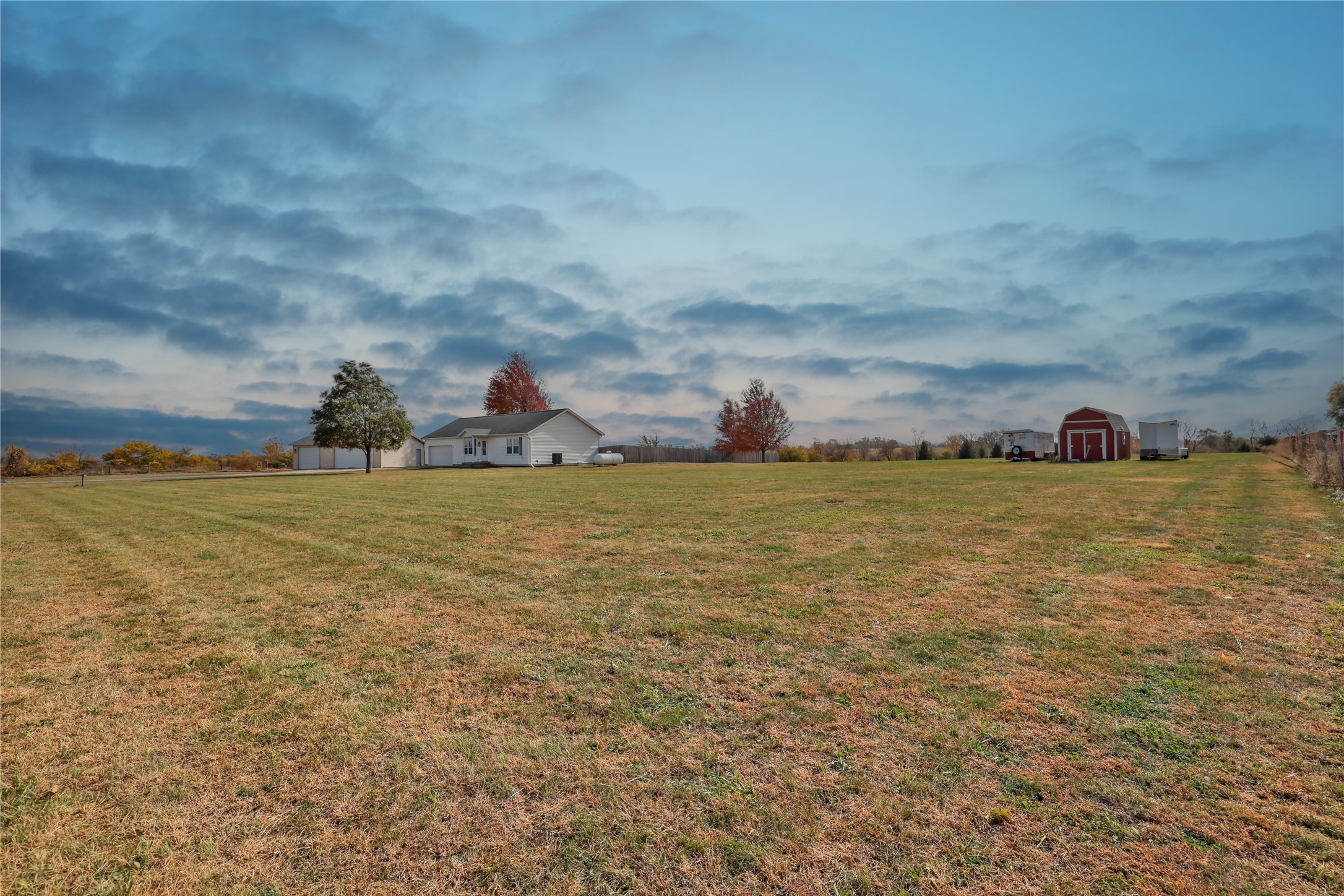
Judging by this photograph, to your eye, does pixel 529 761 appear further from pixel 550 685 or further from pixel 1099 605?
pixel 1099 605

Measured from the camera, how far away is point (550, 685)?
4.09 metres

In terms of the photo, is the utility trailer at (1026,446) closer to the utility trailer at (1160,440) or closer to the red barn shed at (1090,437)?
the red barn shed at (1090,437)

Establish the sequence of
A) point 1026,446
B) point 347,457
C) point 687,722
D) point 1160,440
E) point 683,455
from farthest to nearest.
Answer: point 683,455
point 347,457
point 1026,446
point 1160,440
point 687,722

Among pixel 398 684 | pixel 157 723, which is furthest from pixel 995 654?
pixel 157 723

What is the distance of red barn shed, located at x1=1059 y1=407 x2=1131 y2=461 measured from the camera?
3894 cm

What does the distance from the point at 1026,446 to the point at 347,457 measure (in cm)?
5621

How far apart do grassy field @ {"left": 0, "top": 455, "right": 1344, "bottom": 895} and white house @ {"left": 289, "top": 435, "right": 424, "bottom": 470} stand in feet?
164

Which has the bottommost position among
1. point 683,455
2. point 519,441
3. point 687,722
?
point 687,722

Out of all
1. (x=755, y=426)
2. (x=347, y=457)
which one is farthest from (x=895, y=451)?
(x=347, y=457)

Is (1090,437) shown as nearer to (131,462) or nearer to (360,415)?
(360,415)

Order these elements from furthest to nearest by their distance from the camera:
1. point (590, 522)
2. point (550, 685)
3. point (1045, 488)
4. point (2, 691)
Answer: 1. point (1045, 488)
2. point (590, 522)
3. point (2, 691)
4. point (550, 685)

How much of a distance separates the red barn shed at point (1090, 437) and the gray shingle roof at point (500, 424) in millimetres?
36374

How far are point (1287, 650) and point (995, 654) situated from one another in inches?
89.0

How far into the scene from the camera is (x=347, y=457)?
5572 cm
